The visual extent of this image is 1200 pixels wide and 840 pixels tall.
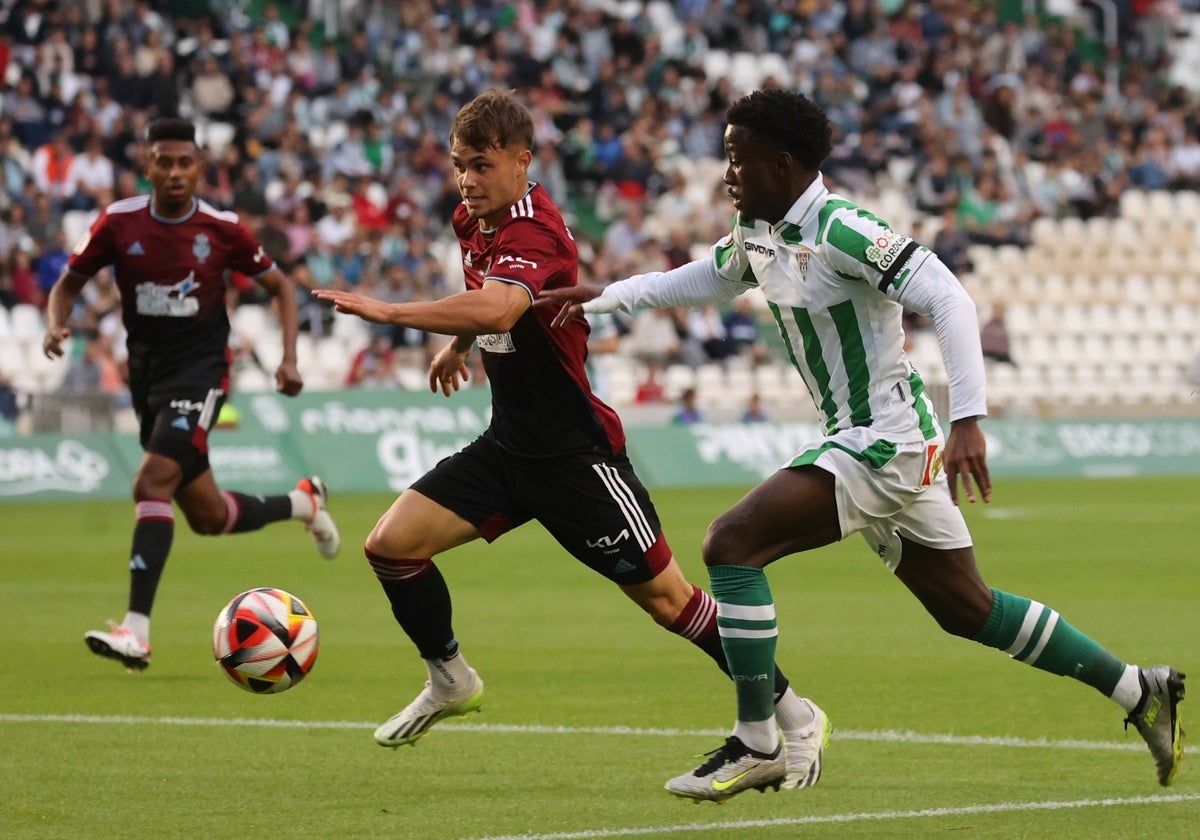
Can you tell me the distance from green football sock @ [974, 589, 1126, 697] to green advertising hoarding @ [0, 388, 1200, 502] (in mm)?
15502

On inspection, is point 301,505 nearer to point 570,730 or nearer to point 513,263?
point 570,730

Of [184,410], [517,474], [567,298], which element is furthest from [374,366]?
[567,298]

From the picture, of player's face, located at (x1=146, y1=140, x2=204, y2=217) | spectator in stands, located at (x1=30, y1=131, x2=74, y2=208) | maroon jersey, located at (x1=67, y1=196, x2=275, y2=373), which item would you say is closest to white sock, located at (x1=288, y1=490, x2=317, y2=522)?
maroon jersey, located at (x1=67, y1=196, x2=275, y2=373)

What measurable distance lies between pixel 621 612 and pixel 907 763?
17.9 ft

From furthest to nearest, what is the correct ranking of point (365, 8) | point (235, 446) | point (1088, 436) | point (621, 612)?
point (365, 8)
point (1088, 436)
point (235, 446)
point (621, 612)

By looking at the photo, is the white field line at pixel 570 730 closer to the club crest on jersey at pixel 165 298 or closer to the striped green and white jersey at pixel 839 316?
the striped green and white jersey at pixel 839 316

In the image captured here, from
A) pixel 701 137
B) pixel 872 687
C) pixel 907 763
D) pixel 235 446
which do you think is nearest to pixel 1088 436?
pixel 701 137

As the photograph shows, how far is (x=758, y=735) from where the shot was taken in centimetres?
618

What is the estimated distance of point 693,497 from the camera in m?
21.9

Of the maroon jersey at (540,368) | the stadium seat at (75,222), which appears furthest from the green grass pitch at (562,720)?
the stadium seat at (75,222)

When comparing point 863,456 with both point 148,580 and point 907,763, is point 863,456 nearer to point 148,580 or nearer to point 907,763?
point 907,763

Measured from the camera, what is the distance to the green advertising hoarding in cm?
2142

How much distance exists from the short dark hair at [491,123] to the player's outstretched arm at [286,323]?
4.02 m

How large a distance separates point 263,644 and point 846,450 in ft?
8.02
